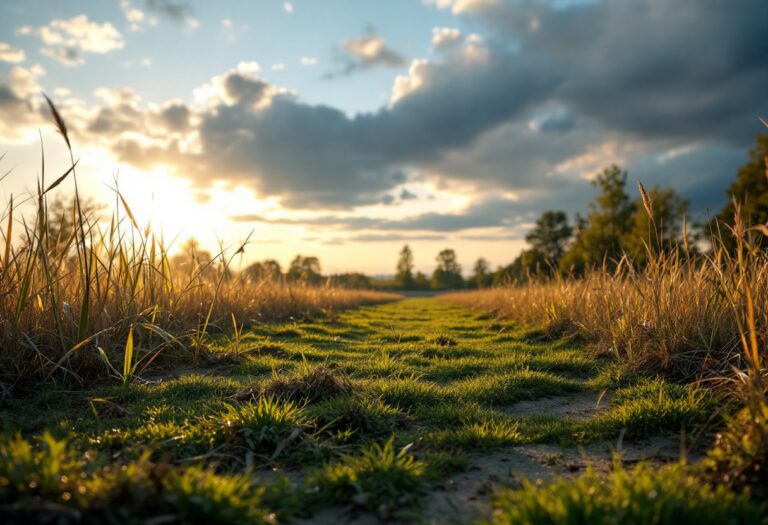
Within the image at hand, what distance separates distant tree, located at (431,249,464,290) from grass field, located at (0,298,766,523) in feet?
312

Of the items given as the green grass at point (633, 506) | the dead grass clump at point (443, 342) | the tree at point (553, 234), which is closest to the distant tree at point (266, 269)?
the dead grass clump at point (443, 342)

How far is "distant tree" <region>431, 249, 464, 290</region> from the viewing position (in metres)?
102

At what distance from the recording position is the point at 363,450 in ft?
8.89

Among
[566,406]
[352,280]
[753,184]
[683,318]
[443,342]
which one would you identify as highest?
[753,184]

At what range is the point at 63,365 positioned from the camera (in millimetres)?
4512

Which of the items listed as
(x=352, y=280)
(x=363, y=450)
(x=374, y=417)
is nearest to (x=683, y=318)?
(x=374, y=417)

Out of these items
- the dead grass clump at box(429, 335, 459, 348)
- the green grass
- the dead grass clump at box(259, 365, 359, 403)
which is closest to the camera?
the green grass

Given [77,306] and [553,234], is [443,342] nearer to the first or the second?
[77,306]

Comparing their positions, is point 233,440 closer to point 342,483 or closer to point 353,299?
point 342,483

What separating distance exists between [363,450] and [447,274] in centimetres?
10382

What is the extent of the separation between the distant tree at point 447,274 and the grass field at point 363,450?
95.0m

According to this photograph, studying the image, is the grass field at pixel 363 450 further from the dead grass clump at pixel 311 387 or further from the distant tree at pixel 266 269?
the distant tree at pixel 266 269

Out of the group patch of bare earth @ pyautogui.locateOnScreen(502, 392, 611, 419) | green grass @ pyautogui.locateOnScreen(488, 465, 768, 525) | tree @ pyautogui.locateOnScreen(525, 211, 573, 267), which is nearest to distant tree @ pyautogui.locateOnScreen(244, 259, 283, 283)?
patch of bare earth @ pyautogui.locateOnScreen(502, 392, 611, 419)

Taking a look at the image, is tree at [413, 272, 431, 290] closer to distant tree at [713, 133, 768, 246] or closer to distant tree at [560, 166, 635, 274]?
distant tree at [560, 166, 635, 274]
